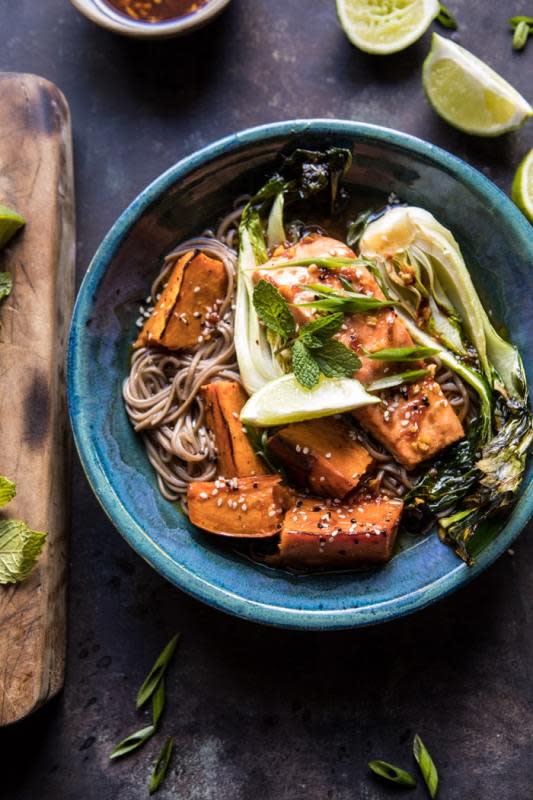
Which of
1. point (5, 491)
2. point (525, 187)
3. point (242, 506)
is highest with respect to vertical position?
point (525, 187)

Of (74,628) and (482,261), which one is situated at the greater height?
(482,261)

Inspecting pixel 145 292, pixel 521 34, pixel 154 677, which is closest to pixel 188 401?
pixel 145 292

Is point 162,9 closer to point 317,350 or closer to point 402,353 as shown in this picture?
point 317,350

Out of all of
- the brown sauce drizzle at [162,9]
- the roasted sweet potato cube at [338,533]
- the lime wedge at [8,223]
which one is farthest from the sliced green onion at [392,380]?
the brown sauce drizzle at [162,9]

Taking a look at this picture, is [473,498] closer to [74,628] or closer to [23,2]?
[74,628]

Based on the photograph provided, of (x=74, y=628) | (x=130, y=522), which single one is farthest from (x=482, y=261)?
(x=74, y=628)
